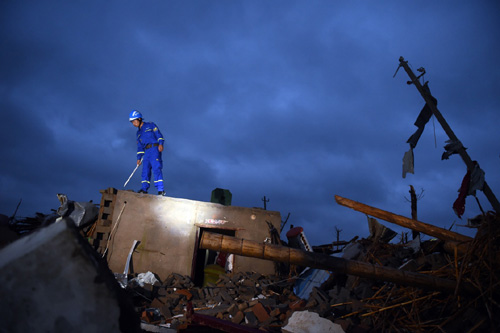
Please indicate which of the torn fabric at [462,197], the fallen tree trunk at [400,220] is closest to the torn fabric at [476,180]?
the torn fabric at [462,197]

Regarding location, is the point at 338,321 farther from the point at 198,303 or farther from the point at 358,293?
the point at 198,303

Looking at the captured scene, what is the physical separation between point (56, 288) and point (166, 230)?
7.69 meters

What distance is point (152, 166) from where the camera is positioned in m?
9.47

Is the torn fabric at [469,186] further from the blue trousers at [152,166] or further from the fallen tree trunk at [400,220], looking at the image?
the blue trousers at [152,166]

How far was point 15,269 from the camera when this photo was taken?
128 cm

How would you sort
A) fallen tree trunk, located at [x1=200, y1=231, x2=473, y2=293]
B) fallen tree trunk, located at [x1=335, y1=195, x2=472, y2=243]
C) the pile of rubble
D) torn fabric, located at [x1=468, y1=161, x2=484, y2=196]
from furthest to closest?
torn fabric, located at [x1=468, y1=161, x2=484, y2=196] < fallen tree trunk, located at [x1=335, y1=195, x2=472, y2=243] < the pile of rubble < fallen tree trunk, located at [x1=200, y1=231, x2=473, y2=293]

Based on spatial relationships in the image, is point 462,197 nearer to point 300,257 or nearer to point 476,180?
point 476,180

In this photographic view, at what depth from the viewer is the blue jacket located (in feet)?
31.9

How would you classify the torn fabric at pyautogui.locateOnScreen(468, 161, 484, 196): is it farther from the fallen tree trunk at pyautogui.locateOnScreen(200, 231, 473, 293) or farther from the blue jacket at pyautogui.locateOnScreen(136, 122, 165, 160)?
the blue jacket at pyautogui.locateOnScreen(136, 122, 165, 160)

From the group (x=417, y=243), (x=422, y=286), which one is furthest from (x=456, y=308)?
(x=417, y=243)

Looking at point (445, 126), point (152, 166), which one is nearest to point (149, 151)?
point (152, 166)

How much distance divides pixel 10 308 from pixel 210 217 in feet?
25.7

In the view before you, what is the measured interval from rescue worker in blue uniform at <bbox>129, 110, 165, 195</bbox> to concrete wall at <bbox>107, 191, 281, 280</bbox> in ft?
2.52

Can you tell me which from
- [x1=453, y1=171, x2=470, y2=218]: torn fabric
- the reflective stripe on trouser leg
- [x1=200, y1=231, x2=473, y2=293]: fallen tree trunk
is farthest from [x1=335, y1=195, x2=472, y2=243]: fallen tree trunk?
the reflective stripe on trouser leg
